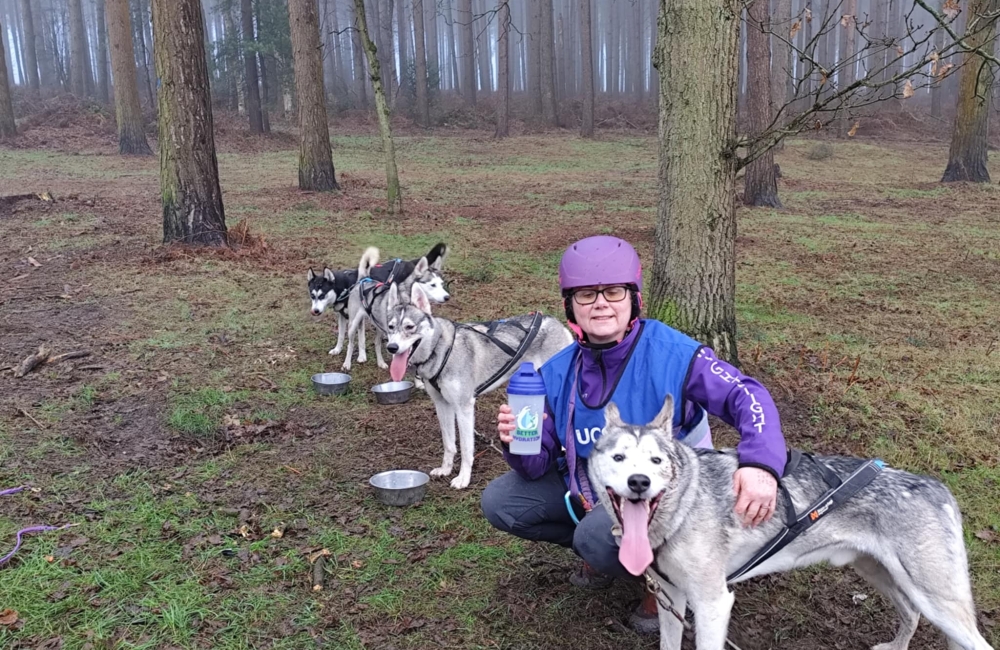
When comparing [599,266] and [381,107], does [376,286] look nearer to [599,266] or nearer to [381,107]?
[599,266]

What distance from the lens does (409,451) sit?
5480 millimetres

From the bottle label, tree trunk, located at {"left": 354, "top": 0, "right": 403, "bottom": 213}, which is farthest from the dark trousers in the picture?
tree trunk, located at {"left": 354, "top": 0, "right": 403, "bottom": 213}

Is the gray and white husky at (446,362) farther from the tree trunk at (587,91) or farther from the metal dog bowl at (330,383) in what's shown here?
the tree trunk at (587,91)

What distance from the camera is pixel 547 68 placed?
36.0m

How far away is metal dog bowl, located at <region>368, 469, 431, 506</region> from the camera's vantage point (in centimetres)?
450

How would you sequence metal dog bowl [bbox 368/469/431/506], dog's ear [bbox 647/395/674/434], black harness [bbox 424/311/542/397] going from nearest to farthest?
1. dog's ear [bbox 647/395/674/434]
2. metal dog bowl [bbox 368/469/431/506]
3. black harness [bbox 424/311/542/397]

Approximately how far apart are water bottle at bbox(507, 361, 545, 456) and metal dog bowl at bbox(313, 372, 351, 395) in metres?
3.68

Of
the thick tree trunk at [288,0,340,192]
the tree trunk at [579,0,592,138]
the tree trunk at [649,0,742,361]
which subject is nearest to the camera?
the tree trunk at [649,0,742,361]

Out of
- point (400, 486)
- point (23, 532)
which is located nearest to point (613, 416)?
point (400, 486)

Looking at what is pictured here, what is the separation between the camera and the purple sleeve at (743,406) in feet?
8.76

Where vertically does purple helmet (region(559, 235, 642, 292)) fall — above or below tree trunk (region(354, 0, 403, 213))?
below

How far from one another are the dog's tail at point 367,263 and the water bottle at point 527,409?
16.1ft

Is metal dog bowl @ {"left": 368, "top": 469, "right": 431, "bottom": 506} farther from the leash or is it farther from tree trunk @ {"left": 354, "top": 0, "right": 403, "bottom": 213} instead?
tree trunk @ {"left": 354, "top": 0, "right": 403, "bottom": 213}

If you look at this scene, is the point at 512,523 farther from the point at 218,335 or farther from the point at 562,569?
the point at 218,335
